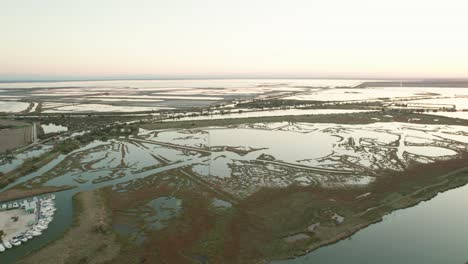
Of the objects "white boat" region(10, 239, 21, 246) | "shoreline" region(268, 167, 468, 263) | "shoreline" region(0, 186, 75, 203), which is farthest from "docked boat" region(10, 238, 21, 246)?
"shoreline" region(268, 167, 468, 263)

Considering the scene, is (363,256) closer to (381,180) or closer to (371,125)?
(381,180)

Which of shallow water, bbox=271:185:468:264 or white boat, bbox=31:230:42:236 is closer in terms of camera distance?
shallow water, bbox=271:185:468:264

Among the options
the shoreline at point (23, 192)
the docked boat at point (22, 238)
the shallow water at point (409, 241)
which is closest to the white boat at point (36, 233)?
the docked boat at point (22, 238)

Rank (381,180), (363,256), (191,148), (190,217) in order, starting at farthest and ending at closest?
(191,148) < (381,180) < (190,217) < (363,256)

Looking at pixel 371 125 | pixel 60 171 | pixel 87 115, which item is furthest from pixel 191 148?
pixel 87 115

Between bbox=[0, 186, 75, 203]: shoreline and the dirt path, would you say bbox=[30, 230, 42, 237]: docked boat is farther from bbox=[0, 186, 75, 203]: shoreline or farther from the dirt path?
bbox=[0, 186, 75, 203]: shoreline

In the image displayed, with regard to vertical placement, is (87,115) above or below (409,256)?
above
